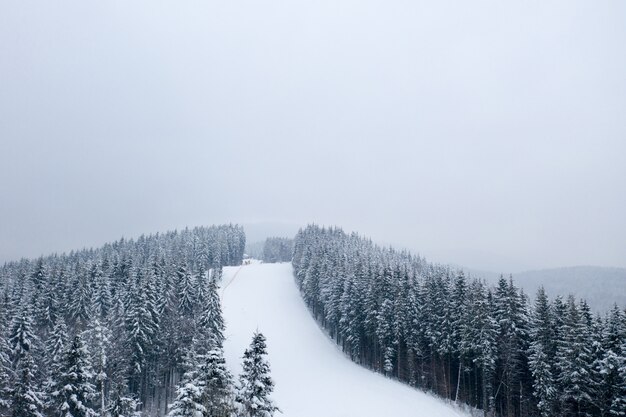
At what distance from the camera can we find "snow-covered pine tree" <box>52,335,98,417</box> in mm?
31438

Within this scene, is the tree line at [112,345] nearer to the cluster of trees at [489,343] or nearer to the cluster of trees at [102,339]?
the cluster of trees at [102,339]

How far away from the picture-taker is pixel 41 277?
235ft

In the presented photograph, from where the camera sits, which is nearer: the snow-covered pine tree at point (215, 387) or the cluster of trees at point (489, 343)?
the snow-covered pine tree at point (215, 387)

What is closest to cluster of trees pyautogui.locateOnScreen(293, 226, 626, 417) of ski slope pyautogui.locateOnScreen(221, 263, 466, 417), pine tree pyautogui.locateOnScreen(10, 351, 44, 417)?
ski slope pyautogui.locateOnScreen(221, 263, 466, 417)

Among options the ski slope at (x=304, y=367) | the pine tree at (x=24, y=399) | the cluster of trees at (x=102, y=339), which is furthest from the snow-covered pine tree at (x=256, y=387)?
the pine tree at (x=24, y=399)

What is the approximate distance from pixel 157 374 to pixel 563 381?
149 ft

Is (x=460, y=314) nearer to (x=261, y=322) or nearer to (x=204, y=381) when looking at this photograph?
(x=204, y=381)

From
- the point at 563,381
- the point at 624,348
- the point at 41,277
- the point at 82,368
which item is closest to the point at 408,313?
the point at 563,381

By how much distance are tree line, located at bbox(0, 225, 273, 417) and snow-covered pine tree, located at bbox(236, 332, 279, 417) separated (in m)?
0.12

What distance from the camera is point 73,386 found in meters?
31.8

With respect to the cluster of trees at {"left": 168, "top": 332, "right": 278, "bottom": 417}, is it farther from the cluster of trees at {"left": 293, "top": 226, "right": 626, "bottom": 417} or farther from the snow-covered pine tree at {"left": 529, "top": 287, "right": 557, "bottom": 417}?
the snow-covered pine tree at {"left": 529, "top": 287, "right": 557, "bottom": 417}

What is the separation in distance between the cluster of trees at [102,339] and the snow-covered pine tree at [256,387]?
231cm

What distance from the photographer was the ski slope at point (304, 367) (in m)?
45.8

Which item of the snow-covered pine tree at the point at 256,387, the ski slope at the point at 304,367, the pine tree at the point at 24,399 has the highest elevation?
the snow-covered pine tree at the point at 256,387
